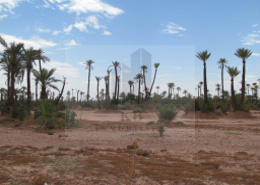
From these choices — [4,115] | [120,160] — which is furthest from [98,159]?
[4,115]

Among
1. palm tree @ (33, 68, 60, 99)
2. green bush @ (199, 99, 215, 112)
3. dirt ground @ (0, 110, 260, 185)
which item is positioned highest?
palm tree @ (33, 68, 60, 99)

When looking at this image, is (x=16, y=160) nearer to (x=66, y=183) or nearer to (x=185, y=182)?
(x=66, y=183)

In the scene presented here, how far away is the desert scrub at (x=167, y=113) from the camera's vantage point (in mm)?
16266

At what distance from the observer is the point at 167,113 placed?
54.2 ft

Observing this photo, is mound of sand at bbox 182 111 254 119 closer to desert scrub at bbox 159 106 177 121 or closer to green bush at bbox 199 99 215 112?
green bush at bbox 199 99 215 112

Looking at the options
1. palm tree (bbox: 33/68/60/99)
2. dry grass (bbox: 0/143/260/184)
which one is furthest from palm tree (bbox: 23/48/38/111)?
dry grass (bbox: 0/143/260/184)

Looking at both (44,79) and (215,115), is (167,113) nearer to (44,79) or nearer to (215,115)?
(44,79)

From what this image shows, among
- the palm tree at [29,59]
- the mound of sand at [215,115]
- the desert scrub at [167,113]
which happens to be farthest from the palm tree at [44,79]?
the mound of sand at [215,115]

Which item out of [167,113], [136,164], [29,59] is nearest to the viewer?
[136,164]

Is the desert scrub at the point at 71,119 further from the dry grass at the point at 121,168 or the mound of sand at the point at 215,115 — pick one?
the mound of sand at the point at 215,115

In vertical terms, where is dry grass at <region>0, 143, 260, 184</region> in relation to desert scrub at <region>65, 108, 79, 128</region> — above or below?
below

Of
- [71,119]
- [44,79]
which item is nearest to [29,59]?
[44,79]

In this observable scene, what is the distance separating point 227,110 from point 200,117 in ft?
16.8

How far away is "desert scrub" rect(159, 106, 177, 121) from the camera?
16.3 metres
